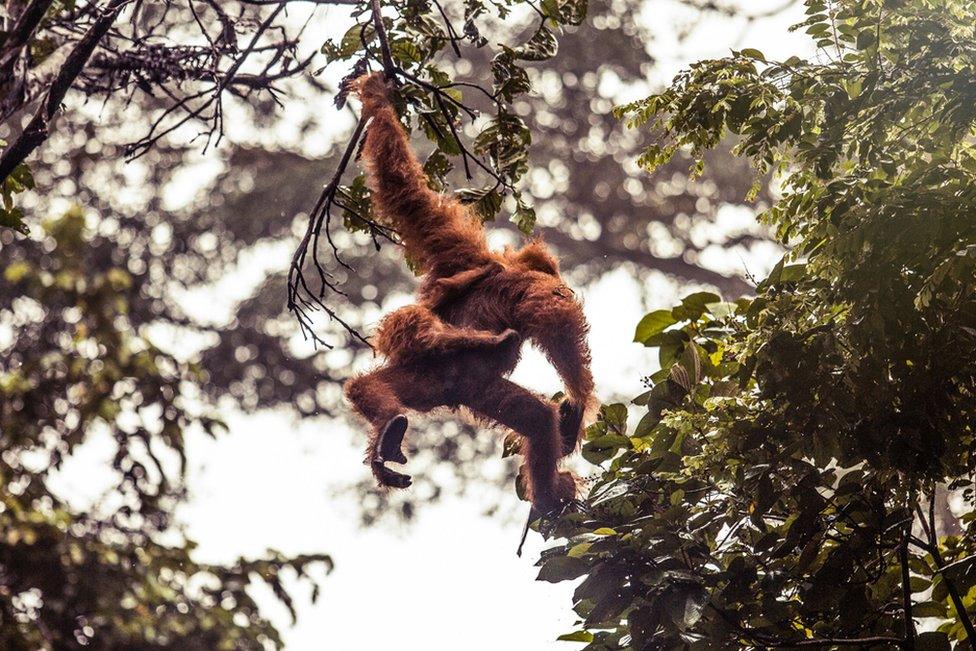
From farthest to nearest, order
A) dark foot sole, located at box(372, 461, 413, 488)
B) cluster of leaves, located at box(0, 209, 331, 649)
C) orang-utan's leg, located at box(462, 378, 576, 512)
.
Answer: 1. cluster of leaves, located at box(0, 209, 331, 649)
2. orang-utan's leg, located at box(462, 378, 576, 512)
3. dark foot sole, located at box(372, 461, 413, 488)

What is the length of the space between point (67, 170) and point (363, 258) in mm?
3230

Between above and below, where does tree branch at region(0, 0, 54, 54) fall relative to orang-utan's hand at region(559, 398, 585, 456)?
above

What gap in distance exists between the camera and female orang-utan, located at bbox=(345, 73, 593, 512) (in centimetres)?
282

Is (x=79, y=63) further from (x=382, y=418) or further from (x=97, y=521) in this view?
(x=97, y=521)

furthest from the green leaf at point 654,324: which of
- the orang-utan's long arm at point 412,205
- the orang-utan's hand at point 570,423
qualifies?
the orang-utan's long arm at point 412,205

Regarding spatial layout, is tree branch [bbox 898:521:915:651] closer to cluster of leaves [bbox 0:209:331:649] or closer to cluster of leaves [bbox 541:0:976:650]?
cluster of leaves [bbox 541:0:976:650]

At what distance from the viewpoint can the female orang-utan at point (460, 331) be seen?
9.24ft

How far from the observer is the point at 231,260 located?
11.4 metres

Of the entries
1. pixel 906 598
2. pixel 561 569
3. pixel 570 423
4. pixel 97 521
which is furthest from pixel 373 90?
pixel 97 521

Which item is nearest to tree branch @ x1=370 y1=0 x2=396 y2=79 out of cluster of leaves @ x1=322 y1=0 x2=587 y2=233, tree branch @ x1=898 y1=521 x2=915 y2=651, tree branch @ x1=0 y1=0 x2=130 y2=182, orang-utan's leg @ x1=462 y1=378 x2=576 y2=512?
cluster of leaves @ x1=322 y1=0 x2=587 y2=233

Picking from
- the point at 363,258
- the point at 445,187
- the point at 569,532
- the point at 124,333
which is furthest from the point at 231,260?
the point at 569,532

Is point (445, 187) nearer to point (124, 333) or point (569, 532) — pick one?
point (569, 532)

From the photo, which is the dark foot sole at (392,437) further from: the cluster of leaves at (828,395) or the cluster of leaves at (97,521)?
the cluster of leaves at (97,521)

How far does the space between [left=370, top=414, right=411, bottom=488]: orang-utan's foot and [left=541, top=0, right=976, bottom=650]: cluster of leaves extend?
18.6 inches
